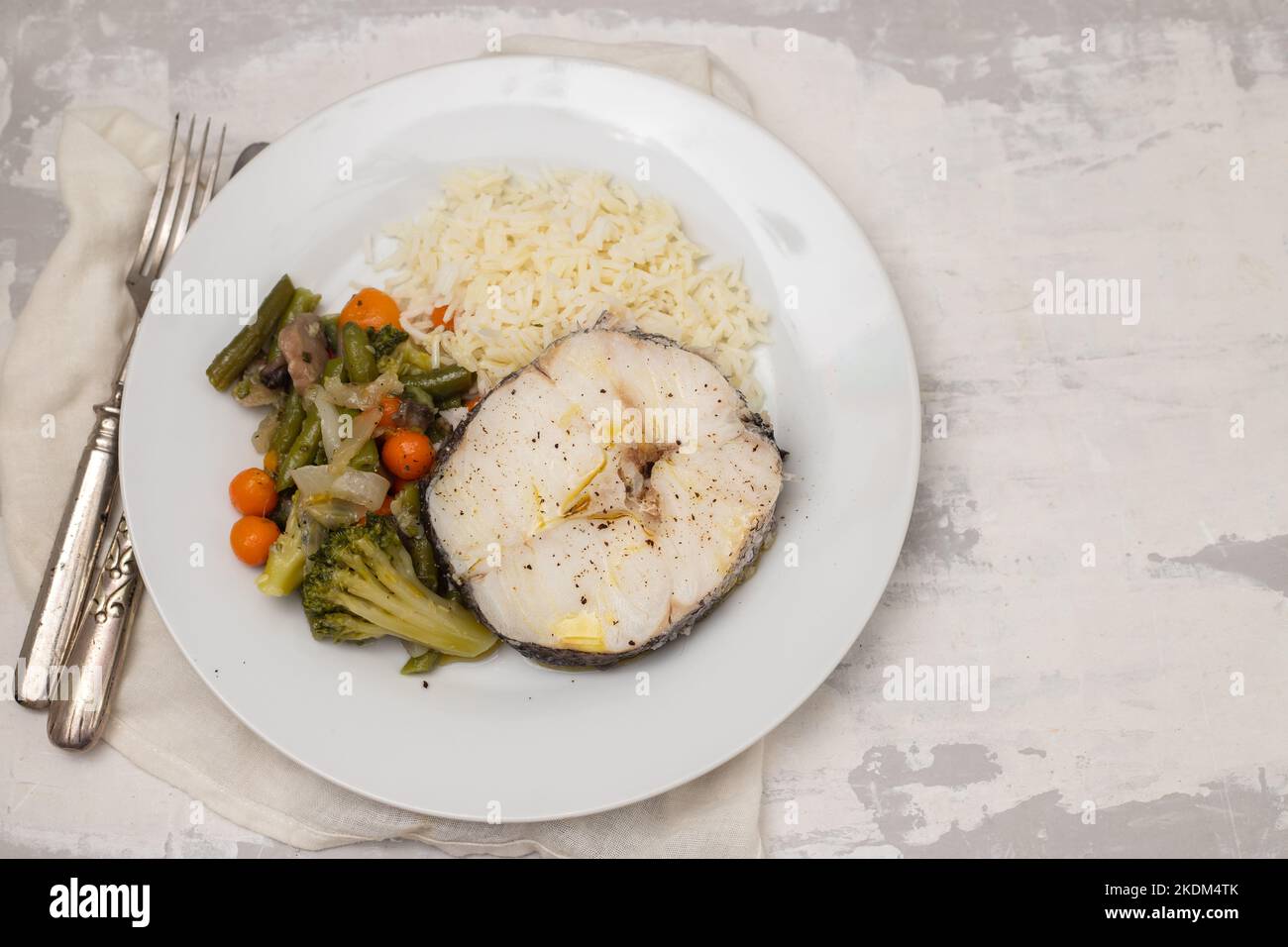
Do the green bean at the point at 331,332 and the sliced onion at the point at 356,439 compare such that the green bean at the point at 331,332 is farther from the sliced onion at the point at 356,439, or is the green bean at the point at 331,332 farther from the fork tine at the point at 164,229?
the fork tine at the point at 164,229

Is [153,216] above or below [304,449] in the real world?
above

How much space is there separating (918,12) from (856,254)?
6.54 feet

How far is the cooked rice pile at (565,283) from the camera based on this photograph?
4.89 metres

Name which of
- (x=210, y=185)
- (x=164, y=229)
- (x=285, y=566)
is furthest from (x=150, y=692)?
(x=210, y=185)

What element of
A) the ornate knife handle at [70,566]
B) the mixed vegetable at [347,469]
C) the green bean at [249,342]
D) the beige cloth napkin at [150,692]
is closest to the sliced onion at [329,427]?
the mixed vegetable at [347,469]

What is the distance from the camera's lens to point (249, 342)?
471 cm

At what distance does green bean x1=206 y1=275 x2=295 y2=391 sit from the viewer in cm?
467

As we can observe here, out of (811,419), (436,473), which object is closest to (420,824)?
(436,473)

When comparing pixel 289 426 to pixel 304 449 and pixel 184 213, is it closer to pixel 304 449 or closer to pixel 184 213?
pixel 304 449

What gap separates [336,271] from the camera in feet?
16.6

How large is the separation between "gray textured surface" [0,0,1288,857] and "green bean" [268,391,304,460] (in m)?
1.44

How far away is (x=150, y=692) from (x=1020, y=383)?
4.22 metres

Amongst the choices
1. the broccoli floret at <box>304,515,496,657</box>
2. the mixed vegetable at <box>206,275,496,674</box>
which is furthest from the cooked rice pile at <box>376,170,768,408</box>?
the broccoli floret at <box>304,515,496,657</box>

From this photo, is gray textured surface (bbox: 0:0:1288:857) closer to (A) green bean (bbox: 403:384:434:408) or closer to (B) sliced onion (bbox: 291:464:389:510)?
(B) sliced onion (bbox: 291:464:389:510)
